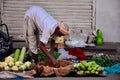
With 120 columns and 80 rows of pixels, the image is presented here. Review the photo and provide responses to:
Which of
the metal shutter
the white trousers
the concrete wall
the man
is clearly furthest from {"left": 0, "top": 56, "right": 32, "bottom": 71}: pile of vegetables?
the concrete wall

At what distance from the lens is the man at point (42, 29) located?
6891 millimetres

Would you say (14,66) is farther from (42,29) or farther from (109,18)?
(109,18)

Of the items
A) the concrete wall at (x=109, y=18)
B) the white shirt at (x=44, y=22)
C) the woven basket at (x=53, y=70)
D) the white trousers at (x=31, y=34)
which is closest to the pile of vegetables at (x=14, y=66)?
the woven basket at (x=53, y=70)

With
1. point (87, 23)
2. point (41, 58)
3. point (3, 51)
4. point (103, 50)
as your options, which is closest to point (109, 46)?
point (103, 50)

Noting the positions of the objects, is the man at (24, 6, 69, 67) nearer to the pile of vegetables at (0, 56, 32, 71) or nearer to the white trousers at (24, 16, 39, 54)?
the white trousers at (24, 16, 39, 54)

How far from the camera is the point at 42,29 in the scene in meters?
7.30

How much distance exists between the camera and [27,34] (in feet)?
25.7

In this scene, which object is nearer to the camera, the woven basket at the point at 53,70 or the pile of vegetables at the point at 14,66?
the woven basket at the point at 53,70

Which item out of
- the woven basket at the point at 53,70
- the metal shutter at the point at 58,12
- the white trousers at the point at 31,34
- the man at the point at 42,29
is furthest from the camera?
the metal shutter at the point at 58,12

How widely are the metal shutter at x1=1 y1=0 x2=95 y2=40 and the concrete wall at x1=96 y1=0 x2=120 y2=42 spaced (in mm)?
160

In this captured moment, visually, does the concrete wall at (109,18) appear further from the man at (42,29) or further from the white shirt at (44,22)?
the white shirt at (44,22)

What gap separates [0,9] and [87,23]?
7.24 feet

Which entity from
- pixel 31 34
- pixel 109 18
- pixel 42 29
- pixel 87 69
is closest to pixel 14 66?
pixel 42 29

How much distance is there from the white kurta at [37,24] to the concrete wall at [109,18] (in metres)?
2.47
